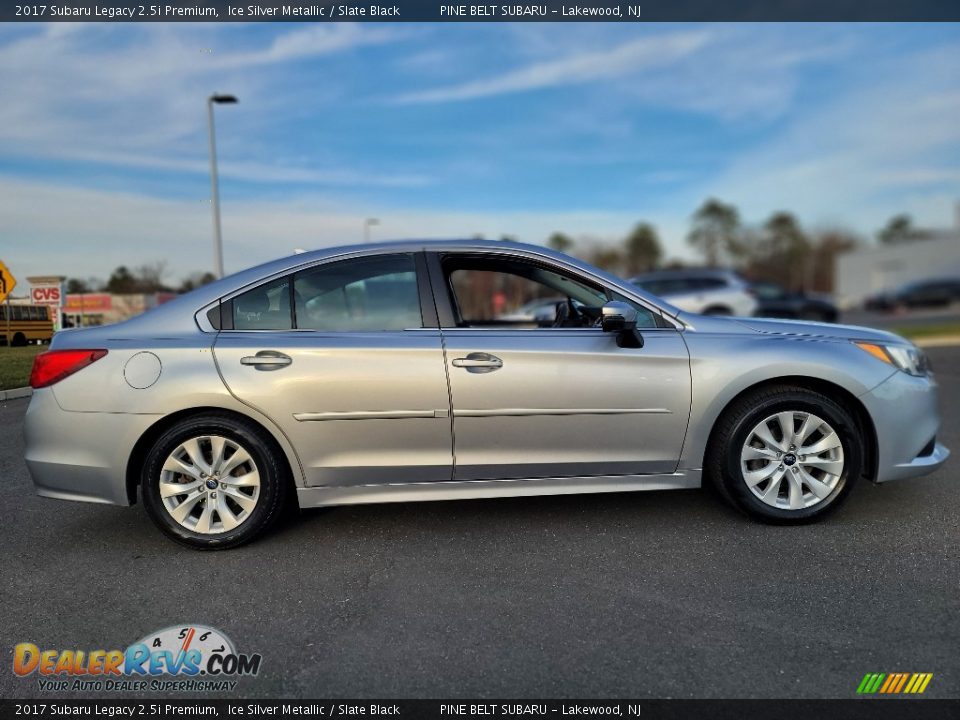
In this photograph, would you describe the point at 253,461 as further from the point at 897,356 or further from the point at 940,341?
the point at 940,341

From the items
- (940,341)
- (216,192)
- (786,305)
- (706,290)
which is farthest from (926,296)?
(216,192)

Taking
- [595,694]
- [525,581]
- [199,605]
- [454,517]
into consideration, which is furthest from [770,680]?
[199,605]

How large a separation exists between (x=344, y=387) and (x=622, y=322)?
147cm

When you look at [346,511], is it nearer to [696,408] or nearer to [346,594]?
[346,594]

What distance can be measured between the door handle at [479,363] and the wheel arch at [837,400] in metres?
1.23

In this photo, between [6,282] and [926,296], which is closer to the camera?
[6,282]

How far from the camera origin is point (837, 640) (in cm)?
234

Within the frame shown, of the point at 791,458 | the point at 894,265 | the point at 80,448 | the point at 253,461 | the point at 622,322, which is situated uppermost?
the point at 894,265

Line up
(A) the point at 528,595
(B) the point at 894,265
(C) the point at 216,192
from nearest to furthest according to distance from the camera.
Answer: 1. (A) the point at 528,595
2. (C) the point at 216,192
3. (B) the point at 894,265

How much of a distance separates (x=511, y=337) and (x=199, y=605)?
75.5 inches

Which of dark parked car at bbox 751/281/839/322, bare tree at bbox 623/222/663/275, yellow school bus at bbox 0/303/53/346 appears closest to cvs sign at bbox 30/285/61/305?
yellow school bus at bbox 0/303/53/346

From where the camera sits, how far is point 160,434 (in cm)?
329
